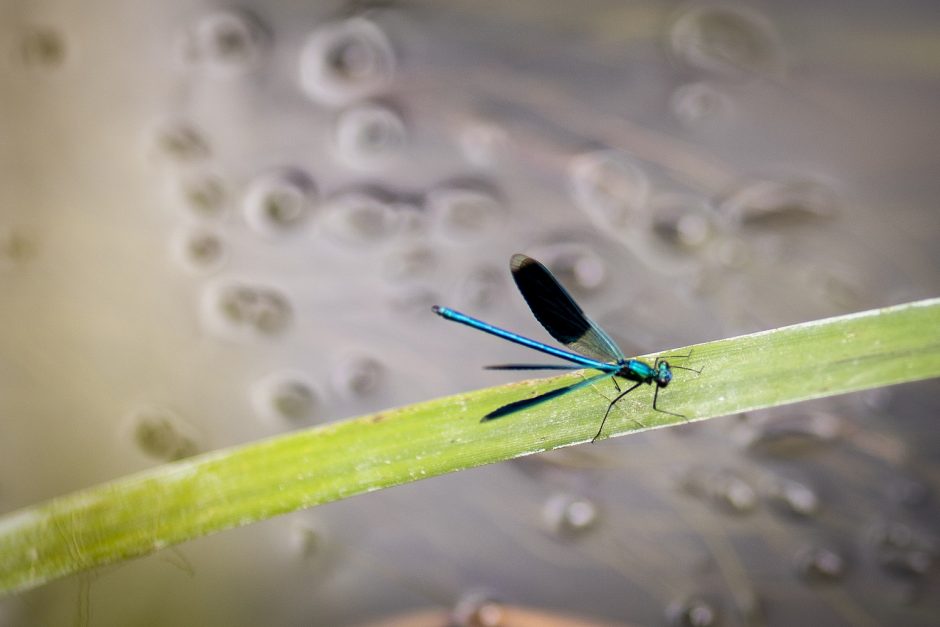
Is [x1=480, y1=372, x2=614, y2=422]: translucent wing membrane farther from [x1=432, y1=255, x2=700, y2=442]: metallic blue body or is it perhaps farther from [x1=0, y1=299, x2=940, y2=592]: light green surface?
[x1=432, y1=255, x2=700, y2=442]: metallic blue body

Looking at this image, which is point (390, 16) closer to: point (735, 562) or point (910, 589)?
point (735, 562)

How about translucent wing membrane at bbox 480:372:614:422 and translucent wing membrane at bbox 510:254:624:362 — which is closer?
translucent wing membrane at bbox 480:372:614:422

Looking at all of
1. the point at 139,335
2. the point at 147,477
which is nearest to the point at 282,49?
the point at 139,335

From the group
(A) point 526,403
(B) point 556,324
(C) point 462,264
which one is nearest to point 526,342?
(B) point 556,324

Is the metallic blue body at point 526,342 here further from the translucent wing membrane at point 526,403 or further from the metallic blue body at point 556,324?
the translucent wing membrane at point 526,403

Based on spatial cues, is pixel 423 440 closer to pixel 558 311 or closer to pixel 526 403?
pixel 526 403

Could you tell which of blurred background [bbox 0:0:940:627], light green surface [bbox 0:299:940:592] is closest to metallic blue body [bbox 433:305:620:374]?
light green surface [bbox 0:299:940:592]
